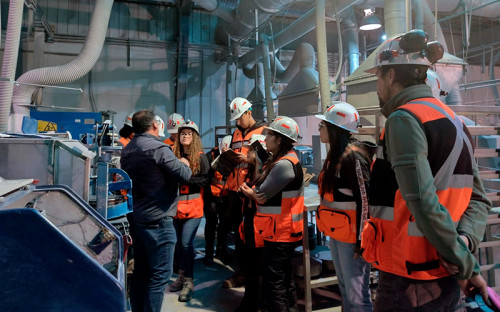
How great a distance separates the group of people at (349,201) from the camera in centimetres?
113

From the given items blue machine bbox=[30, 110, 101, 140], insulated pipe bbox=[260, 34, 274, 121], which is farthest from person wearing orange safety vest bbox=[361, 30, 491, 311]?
blue machine bbox=[30, 110, 101, 140]

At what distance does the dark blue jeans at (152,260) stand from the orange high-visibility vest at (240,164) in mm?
1193

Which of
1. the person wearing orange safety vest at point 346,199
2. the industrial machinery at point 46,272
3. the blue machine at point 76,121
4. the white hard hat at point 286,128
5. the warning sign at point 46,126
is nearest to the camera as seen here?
the industrial machinery at point 46,272

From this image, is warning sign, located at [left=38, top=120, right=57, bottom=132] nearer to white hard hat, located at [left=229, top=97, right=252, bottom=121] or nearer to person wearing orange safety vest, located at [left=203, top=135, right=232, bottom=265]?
person wearing orange safety vest, located at [left=203, top=135, right=232, bottom=265]

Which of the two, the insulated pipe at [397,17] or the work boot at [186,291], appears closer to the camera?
the work boot at [186,291]

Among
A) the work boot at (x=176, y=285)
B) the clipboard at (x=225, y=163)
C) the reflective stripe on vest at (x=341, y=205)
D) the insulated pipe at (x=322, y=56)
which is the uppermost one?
the insulated pipe at (x=322, y=56)

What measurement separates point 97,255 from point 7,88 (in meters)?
2.13

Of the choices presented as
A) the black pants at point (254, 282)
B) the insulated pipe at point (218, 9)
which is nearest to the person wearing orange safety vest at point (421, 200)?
the black pants at point (254, 282)

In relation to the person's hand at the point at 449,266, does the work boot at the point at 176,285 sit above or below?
below

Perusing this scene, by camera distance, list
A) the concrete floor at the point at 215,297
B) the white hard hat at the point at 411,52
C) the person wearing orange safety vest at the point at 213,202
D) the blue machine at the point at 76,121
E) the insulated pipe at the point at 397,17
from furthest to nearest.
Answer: the blue machine at the point at 76,121, the person wearing orange safety vest at the point at 213,202, the insulated pipe at the point at 397,17, the concrete floor at the point at 215,297, the white hard hat at the point at 411,52

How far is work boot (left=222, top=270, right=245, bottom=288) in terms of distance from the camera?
3444 mm

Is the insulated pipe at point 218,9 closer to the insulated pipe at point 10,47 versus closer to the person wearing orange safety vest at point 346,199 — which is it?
the insulated pipe at point 10,47

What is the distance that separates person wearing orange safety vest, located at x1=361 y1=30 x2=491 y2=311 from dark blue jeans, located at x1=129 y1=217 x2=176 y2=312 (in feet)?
4.97

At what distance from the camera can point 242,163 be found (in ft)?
11.4
